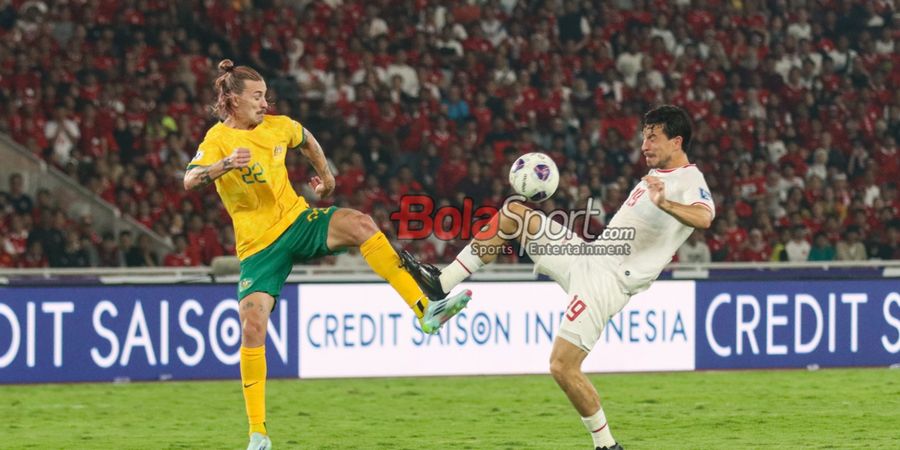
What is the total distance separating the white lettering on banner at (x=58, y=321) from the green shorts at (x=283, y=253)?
5.13 m

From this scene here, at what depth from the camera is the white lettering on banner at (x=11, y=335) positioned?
41.1ft

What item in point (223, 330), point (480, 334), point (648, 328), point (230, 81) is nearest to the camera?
point (230, 81)

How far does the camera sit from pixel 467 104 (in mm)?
18719

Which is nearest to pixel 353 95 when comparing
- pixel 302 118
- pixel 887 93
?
pixel 302 118

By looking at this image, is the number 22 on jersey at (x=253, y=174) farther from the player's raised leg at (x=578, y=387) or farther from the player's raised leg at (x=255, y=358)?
the player's raised leg at (x=578, y=387)

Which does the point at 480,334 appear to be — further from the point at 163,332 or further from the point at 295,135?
the point at 295,135

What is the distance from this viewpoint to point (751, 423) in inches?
406

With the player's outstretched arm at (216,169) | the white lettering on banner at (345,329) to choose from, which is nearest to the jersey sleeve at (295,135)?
the player's outstretched arm at (216,169)

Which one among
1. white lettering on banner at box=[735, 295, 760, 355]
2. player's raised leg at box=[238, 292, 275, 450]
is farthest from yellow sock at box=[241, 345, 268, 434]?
white lettering on banner at box=[735, 295, 760, 355]

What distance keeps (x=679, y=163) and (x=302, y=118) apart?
994 cm

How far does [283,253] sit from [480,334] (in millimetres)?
5781

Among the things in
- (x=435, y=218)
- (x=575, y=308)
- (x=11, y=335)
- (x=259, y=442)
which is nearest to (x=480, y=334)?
(x=435, y=218)

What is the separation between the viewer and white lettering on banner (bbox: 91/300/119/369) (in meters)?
12.9

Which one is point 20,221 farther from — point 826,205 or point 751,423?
point 826,205
